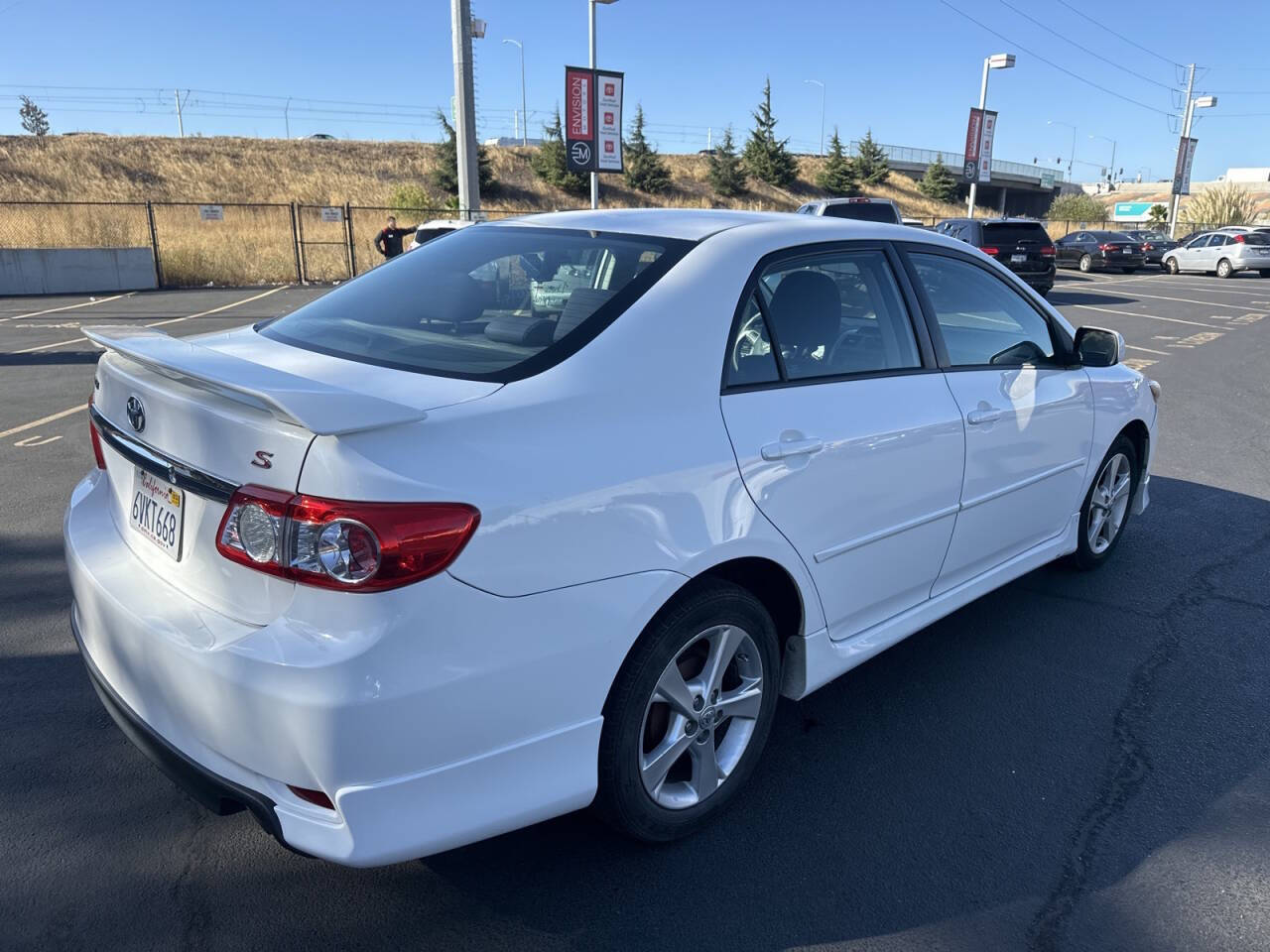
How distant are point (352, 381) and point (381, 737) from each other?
90cm

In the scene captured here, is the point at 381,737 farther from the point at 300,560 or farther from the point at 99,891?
the point at 99,891

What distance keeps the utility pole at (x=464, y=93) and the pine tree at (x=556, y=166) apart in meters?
35.6

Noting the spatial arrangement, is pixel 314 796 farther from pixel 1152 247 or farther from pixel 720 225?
pixel 1152 247

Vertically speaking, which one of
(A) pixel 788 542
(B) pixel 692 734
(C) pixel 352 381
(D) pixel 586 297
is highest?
(D) pixel 586 297

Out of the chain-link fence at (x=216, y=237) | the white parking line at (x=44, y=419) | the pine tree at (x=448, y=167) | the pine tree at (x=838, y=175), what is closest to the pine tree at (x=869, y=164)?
the pine tree at (x=838, y=175)

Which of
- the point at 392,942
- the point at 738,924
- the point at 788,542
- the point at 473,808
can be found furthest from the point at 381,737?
the point at 788,542

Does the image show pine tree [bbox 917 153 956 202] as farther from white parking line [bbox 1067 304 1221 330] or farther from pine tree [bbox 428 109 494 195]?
white parking line [bbox 1067 304 1221 330]

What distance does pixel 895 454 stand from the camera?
9.80ft

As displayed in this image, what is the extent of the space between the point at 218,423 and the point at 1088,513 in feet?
12.9

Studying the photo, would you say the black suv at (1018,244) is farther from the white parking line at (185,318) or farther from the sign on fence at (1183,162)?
the sign on fence at (1183,162)

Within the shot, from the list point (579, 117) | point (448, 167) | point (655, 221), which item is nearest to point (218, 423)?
point (655, 221)

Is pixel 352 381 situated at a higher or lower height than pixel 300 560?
higher

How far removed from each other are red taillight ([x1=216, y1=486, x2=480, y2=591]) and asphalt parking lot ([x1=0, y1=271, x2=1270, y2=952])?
1009 mm

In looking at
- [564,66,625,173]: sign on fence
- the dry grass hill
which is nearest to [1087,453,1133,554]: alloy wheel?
[564,66,625,173]: sign on fence
